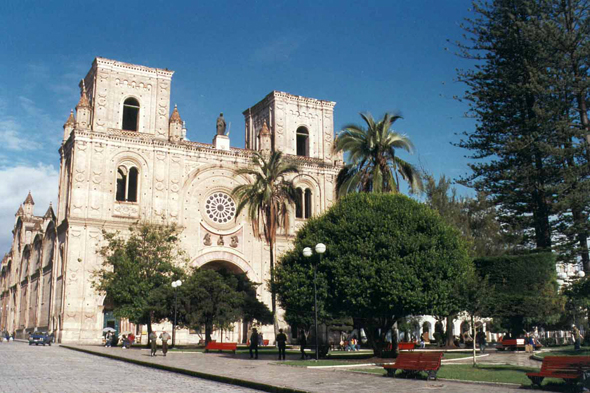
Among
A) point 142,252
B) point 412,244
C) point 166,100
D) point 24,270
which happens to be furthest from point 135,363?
point 24,270

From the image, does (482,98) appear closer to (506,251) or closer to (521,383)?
(506,251)

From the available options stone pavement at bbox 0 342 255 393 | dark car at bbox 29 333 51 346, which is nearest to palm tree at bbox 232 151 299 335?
dark car at bbox 29 333 51 346

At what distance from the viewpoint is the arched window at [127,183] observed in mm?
43106

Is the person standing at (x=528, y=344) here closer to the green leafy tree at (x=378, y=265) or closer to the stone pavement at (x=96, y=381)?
the green leafy tree at (x=378, y=265)

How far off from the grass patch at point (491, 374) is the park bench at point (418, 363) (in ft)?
1.21

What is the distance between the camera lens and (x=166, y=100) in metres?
45.7

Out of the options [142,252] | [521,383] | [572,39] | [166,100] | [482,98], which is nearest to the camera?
[521,383]

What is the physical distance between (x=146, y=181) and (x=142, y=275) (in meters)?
9.75

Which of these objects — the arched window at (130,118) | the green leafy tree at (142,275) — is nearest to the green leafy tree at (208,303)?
the green leafy tree at (142,275)

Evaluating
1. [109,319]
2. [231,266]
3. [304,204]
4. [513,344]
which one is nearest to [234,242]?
[231,266]

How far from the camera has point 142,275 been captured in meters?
35.8

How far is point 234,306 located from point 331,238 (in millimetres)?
11658

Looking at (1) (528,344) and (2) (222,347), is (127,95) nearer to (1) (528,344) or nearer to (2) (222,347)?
(2) (222,347)

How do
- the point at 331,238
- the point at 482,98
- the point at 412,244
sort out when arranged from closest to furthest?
the point at 412,244 < the point at 331,238 < the point at 482,98
